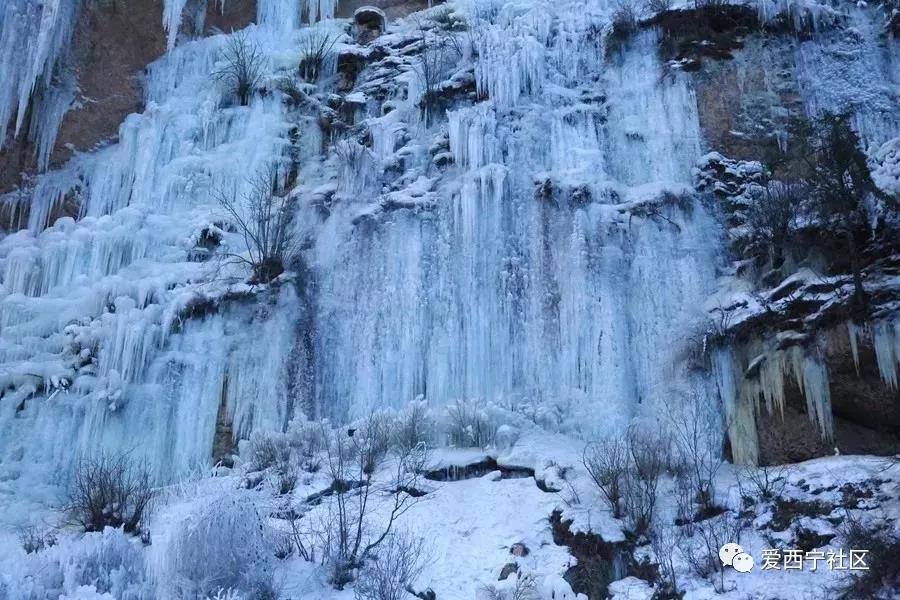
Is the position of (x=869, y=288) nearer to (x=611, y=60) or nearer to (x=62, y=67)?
(x=611, y=60)

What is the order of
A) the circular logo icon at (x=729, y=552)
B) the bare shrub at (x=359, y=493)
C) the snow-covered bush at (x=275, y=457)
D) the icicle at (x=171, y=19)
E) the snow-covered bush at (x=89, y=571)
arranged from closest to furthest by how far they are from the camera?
the snow-covered bush at (x=89, y=571), the circular logo icon at (x=729, y=552), the bare shrub at (x=359, y=493), the snow-covered bush at (x=275, y=457), the icicle at (x=171, y=19)

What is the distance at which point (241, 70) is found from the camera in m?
18.4

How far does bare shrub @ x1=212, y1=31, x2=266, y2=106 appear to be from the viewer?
18391 mm

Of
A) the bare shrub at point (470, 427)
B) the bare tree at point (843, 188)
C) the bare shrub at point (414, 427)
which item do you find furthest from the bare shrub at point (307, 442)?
the bare tree at point (843, 188)

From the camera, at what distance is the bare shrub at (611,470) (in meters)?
11.2

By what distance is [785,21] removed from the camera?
16.9 m

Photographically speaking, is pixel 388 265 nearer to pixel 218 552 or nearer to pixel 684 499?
pixel 684 499

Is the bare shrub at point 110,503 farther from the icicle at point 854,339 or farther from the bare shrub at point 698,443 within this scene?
Answer: the icicle at point 854,339

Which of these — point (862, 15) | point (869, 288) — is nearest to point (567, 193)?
point (869, 288)

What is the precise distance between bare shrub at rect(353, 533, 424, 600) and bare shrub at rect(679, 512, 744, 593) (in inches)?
109

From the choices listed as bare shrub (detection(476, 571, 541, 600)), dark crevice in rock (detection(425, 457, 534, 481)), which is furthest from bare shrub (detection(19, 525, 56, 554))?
bare shrub (detection(476, 571, 541, 600))

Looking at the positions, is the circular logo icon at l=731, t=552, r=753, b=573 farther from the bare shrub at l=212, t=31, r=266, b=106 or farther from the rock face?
the rock face

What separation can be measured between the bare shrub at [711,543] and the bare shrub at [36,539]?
7094 mm

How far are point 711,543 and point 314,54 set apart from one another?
12487mm
